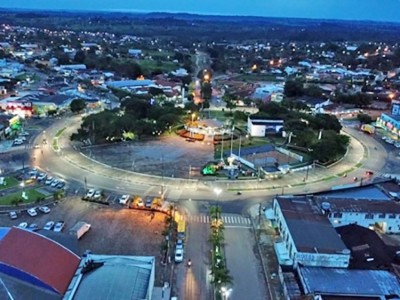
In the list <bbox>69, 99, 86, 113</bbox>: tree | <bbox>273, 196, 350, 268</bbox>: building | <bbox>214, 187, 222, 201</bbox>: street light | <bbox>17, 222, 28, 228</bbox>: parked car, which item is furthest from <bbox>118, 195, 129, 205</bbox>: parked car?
<bbox>69, 99, 86, 113</bbox>: tree

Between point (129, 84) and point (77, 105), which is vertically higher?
point (77, 105)

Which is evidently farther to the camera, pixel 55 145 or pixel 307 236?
pixel 55 145

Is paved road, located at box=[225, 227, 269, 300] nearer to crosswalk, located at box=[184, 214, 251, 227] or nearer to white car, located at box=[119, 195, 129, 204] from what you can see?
crosswalk, located at box=[184, 214, 251, 227]

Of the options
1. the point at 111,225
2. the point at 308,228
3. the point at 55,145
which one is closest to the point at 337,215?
the point at 308,228

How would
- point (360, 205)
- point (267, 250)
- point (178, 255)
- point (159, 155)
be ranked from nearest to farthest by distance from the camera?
point (178, 255), point (267, 250), point (360, 205), point (159, 155)

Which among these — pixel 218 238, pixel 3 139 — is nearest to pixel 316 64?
pixel 3 139

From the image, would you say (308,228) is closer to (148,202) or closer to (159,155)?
(148,202)

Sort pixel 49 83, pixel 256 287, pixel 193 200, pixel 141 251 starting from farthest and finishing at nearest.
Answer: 1. pixel 49 83
2. pixel 193 200
3. pixel 141 251
4. pixel 256 287

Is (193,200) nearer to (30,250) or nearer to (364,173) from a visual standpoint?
(30,250)
